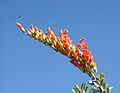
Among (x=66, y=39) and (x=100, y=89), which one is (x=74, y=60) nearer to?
(x=66, y=39)

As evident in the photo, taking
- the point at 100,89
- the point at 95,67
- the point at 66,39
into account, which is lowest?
the point at 100,89

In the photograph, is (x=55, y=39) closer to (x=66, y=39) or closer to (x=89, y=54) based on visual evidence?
(x=66, y=39)

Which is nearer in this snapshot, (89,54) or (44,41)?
(89,54)

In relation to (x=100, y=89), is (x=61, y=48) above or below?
above

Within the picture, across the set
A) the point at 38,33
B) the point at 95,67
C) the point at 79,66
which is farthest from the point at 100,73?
the point at 38,33

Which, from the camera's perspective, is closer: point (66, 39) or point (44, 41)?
point (66, 39)

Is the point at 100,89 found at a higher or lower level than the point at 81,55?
lower

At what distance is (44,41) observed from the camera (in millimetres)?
6582

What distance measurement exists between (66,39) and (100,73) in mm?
1214

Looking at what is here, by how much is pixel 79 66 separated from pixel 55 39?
3.12ft

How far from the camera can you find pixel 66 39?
6141 millimetres

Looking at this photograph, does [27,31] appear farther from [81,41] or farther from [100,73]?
[100,73]

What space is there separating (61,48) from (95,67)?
99 cm

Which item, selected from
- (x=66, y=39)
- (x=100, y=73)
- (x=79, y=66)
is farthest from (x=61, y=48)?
(x=100, y=73)
